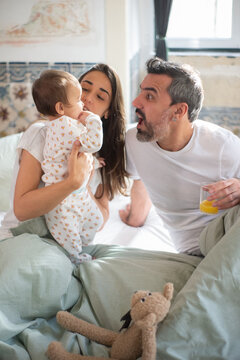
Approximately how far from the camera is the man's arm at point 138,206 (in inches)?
91.9

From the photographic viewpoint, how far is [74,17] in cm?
287

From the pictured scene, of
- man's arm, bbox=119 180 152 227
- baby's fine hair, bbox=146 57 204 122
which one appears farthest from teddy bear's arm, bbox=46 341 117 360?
man's arm, bbox=119 180 152 227

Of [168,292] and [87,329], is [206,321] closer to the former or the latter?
[168,292]

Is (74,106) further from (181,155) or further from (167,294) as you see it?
(167,294)

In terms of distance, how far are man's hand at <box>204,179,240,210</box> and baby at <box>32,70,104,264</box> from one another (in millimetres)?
467

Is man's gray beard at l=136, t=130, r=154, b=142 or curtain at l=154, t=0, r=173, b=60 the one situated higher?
curtain at l=154, t=0, r=173, b=60

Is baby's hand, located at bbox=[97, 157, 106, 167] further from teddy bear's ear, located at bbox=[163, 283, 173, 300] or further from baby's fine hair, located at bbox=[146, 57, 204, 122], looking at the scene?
teddy bear's ear, located at bbox=[163, 283, 173, 300]

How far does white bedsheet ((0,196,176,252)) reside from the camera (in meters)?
2.15

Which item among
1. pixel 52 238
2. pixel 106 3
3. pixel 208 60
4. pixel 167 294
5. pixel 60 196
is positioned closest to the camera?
pixel 167 294

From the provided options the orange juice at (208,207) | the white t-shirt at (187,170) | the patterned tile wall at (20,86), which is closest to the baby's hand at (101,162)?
the white t-shirt at (187,170)

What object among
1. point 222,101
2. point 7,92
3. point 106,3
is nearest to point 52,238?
point 7,92

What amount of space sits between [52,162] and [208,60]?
86.8 inches

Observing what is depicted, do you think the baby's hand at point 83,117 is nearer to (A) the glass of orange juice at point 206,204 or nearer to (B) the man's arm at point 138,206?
(A) the glass of orange juice at point 206,204

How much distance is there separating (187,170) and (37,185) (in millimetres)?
684
